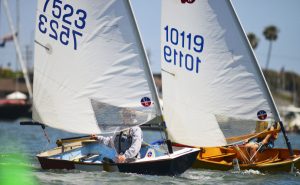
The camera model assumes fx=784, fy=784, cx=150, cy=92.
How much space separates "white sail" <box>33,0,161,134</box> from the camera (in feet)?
59.1

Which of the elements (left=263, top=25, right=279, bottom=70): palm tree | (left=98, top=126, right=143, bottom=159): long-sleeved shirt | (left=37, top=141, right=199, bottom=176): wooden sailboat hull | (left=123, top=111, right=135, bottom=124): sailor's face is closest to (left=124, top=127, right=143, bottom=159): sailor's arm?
(left=98, top=126, right=143, bottom=159): long-sleeved shirt

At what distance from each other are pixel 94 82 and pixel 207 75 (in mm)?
3146

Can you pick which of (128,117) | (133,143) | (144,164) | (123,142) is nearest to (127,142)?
(123,142)

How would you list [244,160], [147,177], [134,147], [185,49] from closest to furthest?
[147,177] → [134,147] → [185,49] → [244,160]

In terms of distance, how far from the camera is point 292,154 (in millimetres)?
20219

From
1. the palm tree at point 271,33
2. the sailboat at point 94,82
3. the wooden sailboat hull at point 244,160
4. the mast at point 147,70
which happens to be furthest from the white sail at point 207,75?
the palm tree at point 271,33

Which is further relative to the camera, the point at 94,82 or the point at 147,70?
the point at 94,82

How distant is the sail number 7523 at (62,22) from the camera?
18602 millimetres

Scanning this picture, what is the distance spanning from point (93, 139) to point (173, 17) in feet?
12.2

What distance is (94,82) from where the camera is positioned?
60.5ft

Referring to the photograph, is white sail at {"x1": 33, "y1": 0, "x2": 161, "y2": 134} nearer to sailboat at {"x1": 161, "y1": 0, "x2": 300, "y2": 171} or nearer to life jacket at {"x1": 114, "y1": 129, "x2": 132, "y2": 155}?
life jacket at {"x1": 114, "y1": 129, "x2": 132, "y2": 155}

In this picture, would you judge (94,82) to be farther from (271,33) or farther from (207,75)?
(271,33)

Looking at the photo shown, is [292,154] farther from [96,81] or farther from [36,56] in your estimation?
[36,56]

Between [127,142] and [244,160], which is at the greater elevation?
[127,142]
